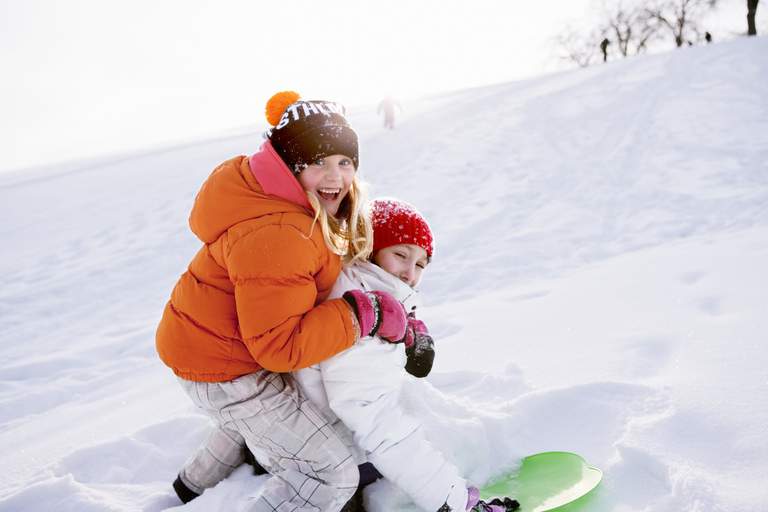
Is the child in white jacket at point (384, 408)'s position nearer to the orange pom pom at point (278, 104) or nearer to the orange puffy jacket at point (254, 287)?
the orange puffy jacket at point (254, 287)

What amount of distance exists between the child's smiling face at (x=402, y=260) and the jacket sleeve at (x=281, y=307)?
1.67 feet

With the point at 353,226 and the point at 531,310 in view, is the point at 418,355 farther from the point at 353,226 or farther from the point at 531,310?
the point at 531,310

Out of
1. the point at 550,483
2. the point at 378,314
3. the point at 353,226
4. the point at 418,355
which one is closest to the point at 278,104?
the point at 353,226

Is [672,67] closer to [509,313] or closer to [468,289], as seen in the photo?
[468,289]

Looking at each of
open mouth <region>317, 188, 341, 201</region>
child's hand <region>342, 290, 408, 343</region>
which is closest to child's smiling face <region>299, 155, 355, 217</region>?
open mouth <region>317, 188, 341, 201</region>

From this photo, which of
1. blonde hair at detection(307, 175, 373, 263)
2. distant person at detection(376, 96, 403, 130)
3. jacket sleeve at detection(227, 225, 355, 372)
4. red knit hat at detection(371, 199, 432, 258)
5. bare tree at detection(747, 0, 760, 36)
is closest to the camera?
jacket sleeve at detection(227, 225, 355, 372)

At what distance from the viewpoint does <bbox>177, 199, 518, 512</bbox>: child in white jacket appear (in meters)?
1.76

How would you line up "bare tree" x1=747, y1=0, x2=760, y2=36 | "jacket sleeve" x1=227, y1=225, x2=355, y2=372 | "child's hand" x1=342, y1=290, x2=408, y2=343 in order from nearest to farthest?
1. "jacket sleeve" x1=227, y1=225, x2=355, y2=372
2. "child's hand" x1=342, y1=290, x2=408, y2=343
3. "bare tree" x1=747, y1=0, x2=760, y2=36

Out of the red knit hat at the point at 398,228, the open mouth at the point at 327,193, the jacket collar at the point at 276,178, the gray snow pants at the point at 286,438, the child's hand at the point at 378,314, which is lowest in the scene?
the gray snow pants at the point at 286,438

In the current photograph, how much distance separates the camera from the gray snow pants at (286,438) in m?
1.79

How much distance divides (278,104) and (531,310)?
2121 mm

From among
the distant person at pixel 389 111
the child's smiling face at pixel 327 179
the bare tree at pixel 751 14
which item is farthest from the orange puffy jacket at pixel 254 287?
the bare tree at pixel 751 14

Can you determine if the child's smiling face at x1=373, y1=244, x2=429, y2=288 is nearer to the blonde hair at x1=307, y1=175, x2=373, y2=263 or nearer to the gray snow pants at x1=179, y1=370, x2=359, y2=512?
the blonde hair at x1=307, y1=175, x2=373, y2=263

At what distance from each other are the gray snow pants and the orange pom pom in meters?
0.90
